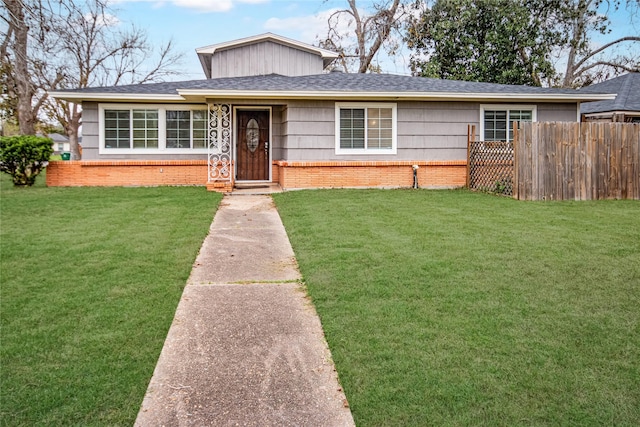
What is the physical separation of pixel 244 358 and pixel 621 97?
2166cm

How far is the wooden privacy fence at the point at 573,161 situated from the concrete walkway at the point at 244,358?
26.2 ft

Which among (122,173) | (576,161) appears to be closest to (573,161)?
(576,161)

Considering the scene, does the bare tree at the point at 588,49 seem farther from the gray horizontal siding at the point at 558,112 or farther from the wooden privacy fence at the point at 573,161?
the wooden privacy fence at the point at 573,161

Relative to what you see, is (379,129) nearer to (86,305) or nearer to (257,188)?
(257,188)

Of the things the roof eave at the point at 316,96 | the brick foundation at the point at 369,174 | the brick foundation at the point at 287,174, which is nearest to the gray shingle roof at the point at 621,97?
the roof eave at the point at 316,96

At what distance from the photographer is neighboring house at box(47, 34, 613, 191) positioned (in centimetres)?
1491

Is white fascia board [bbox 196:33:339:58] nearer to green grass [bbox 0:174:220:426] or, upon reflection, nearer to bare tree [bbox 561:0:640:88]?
green grass [bbox 0:174:220:426]

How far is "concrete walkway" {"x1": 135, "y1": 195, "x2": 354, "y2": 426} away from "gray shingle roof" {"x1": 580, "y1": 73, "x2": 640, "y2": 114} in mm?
18100

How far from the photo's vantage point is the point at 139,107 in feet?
52.9

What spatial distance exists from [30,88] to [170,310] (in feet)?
12.1

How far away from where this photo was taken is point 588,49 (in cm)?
3028

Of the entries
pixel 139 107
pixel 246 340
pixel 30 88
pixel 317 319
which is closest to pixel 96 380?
pixel 246 340

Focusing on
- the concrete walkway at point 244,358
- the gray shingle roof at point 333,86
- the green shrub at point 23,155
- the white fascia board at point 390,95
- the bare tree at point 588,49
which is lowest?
the concrete walkway at point 244,358

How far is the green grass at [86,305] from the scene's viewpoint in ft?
10.6
